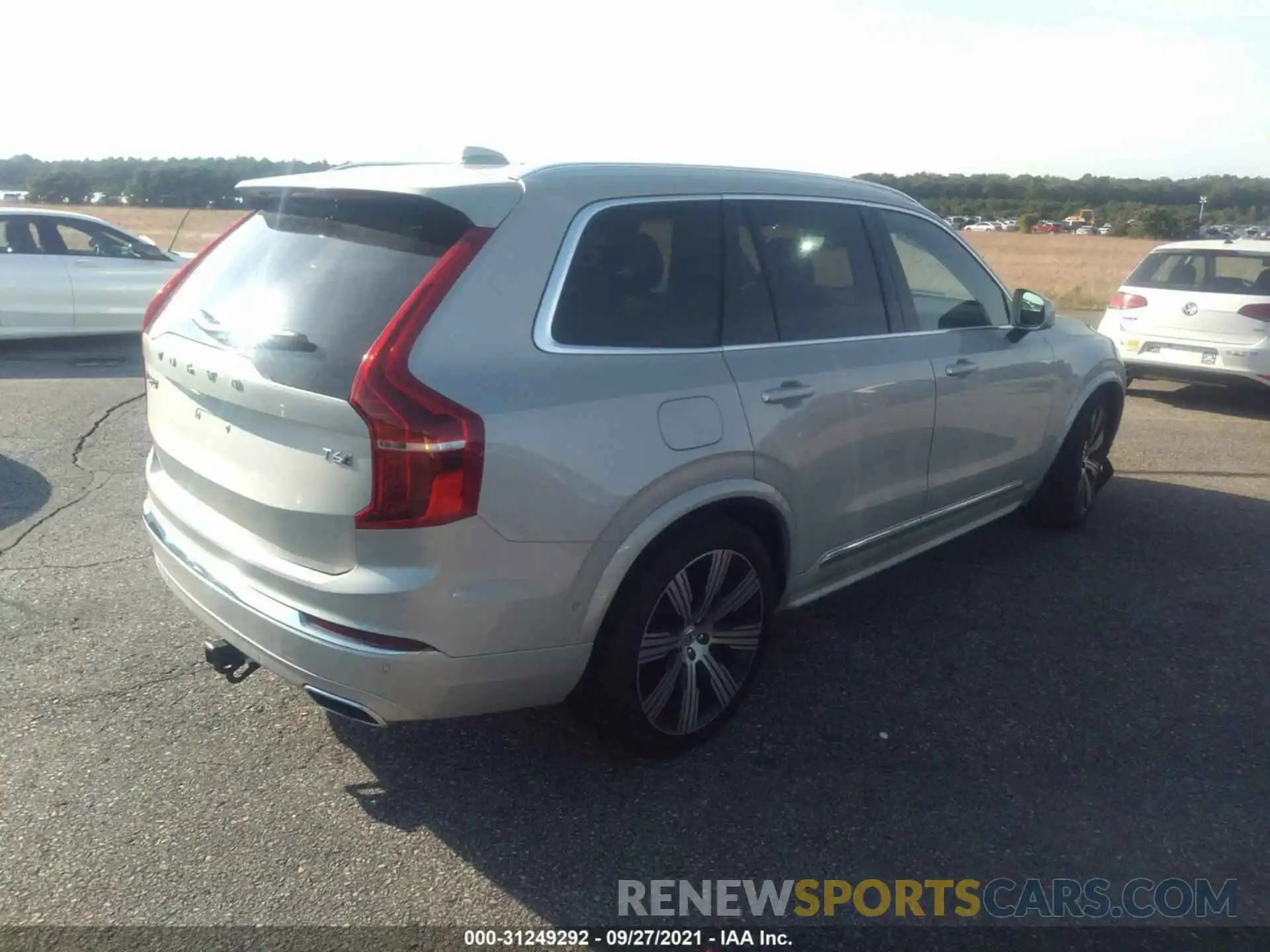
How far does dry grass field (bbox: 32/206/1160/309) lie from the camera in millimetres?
19719

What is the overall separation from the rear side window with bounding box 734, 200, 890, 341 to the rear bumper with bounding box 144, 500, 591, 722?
150 cm

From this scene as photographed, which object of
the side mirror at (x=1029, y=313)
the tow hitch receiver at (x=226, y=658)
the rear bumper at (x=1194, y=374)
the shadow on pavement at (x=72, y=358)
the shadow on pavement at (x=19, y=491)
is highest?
the side mirror at (x=1029, y=313)

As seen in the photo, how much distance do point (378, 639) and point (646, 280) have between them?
1368 millimetres

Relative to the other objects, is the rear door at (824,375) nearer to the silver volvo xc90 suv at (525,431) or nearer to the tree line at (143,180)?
the silver volvo xc90 suv at (525,431)

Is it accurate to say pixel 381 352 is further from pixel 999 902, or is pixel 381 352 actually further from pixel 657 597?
pixel 999 902

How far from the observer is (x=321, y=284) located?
2.96m

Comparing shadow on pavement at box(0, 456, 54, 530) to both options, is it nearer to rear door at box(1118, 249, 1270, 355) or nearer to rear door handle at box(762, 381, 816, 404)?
rear door handle at box(762, 381, 816, 404)

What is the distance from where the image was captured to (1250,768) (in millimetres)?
3523

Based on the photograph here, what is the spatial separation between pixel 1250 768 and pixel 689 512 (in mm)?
2104

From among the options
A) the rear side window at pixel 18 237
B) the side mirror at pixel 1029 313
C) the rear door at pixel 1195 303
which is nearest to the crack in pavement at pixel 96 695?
the side mirror at pixel 1029 313

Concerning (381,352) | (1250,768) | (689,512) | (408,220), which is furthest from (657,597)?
(1250,768)

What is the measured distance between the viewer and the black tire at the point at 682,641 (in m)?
3.16

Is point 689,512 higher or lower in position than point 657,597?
higher

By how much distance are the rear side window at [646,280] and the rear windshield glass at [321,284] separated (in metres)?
0.40
